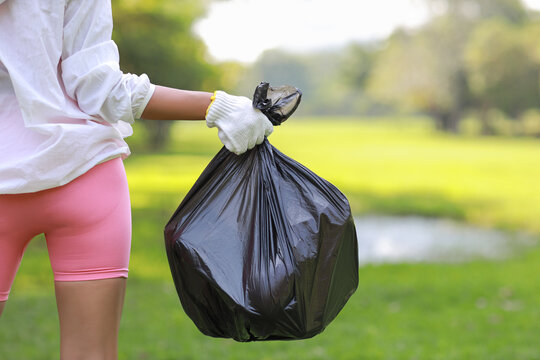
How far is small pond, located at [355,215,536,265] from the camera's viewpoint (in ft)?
24.5

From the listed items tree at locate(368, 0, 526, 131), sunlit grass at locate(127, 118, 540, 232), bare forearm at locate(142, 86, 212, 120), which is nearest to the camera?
bare forearm at locate(142, 86, 212, 120)

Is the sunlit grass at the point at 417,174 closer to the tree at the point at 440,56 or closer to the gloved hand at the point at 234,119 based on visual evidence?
the tree at the point at 440,56

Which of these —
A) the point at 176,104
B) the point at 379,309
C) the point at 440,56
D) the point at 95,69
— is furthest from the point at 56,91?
the point at 440,56

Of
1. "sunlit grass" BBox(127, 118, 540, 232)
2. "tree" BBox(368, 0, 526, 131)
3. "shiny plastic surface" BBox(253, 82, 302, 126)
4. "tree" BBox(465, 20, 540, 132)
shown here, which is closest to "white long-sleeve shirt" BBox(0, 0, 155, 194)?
"shiny plastic surface" BBox(253, 82, 302, 126)

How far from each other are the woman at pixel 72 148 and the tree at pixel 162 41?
19.1 ft

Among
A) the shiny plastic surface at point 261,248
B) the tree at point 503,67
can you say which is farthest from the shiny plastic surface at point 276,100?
the tree at point 503,67

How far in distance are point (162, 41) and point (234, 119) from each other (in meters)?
7.18

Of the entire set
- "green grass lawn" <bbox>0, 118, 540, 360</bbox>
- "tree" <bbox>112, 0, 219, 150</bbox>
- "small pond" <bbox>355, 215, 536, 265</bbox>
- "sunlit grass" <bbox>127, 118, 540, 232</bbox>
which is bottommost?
"sunlit grass" <bbox>127, 118, 540, 232</bbox>

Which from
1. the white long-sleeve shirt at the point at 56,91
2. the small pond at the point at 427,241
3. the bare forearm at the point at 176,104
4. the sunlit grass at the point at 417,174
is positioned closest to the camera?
the white long-sleeve shirt at the point at 56,91

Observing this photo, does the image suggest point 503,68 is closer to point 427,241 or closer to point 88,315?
point 427,241

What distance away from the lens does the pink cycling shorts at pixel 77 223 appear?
4.66 ft

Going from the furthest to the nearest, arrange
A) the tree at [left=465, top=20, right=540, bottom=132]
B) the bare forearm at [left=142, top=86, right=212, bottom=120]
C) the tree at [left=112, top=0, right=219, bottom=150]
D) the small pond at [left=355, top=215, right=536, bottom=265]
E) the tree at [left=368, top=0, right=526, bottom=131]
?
1. the tree at [left=368, top=0, right=526, bottom=131]
2. the tree at [left=465, top=20, right=540, bottom=132]
3. the tree at [left=112, top=0, right=219, bottom=150]
4. the small pond at [left=355, top=215, right=536, bottom=265]
5. the bare forearm at [left=142, top=86, right=212, bottom=120]

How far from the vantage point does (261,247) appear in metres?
1.62

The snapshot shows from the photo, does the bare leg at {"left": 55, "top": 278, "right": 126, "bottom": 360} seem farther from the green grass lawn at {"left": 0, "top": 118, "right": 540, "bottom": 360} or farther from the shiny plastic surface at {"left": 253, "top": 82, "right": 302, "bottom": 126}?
the green grass lawn at {"left": 0, "top": 118, "right": 540, "bottom": 360}
